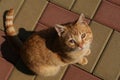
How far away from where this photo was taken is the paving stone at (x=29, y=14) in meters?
3.31

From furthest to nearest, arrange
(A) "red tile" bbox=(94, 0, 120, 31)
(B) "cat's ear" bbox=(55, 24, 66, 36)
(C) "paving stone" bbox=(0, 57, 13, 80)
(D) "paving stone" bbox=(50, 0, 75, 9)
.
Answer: (D) "paving stone" bbox=(50, 0, 75, 9), (A) "red tile" bbox=(94, 0, 120, 31), (C) "paving stone" bbox=(0, 57, 13, 80), (B) "cat's ear" bbox=(55, 24, 66, 36)

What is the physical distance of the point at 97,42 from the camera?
316 cm

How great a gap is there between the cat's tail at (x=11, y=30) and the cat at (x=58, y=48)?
79 millimetres

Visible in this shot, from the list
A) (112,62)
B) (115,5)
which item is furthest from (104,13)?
(112,62)

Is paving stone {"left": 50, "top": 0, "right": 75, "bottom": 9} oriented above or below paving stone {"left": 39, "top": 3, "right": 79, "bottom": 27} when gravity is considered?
above

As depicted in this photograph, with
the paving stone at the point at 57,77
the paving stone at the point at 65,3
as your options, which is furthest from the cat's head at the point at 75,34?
the paving stone at the point at 65,3

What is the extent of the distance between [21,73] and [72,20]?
783mm

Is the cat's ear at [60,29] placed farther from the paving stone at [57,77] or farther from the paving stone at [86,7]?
the paving stone at [86,7]

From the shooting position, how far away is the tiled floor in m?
3.06

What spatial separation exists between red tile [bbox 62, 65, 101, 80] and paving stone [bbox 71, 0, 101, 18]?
0.62 meters

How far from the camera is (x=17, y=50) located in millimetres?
3201

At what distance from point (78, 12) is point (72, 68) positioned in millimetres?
632

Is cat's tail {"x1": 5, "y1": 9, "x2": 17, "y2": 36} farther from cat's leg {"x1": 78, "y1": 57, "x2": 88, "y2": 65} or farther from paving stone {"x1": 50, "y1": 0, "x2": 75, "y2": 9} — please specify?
cat's leg {"x1": 78, "y1": 57, "x2": 88, "y2": 65}

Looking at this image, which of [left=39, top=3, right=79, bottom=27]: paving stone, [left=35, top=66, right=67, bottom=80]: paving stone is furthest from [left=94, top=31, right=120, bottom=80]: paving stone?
[left=39, top=3, right=79, bottom=27]: paving stone
